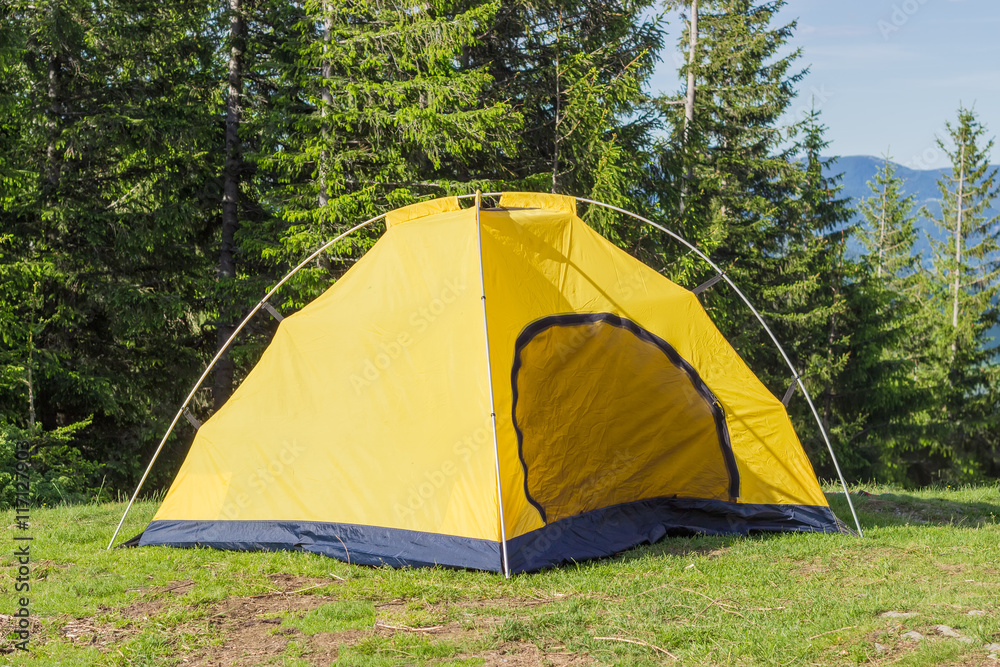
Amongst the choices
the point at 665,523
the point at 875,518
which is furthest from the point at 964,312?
the point at 665,523

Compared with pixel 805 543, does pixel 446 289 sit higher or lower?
higher

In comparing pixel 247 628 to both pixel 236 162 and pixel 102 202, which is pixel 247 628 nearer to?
pixel 102 202

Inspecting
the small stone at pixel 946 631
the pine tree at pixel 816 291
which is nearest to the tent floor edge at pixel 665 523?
the small stone at pixel 946 631

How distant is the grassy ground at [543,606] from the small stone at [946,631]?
0.03 meters

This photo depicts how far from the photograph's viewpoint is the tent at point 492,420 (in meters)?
5.82

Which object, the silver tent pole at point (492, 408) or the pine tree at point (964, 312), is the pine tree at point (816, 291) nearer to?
the pine tree at point (964, 312)

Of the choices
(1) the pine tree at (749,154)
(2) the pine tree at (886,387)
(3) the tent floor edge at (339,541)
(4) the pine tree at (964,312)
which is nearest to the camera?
(3) the tent floor edge at (339,541)

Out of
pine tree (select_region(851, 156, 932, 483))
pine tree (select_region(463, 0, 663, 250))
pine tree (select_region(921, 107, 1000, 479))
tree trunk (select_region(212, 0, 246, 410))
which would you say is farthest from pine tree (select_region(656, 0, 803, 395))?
tree trunk (select_region(212, 0, 246, 410))

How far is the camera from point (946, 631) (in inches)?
160

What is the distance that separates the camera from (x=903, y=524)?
7254 millimetres

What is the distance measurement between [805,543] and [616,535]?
4.84ft

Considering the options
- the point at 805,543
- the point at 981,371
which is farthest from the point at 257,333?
the point at 981,371

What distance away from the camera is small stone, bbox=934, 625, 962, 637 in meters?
4.02

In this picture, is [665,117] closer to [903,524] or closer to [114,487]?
[903,524]
